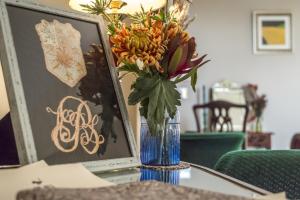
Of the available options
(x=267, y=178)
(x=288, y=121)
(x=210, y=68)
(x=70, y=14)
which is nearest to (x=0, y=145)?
(x=70, y=14)

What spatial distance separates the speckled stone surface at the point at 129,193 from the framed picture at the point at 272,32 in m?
5.01

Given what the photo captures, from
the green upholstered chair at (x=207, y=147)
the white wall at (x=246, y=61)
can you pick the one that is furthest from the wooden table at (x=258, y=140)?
the green upholstered chair at (x=207, y=147)

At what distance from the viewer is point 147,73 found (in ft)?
3.00

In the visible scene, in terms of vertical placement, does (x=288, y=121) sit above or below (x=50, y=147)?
below

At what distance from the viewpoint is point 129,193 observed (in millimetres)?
475

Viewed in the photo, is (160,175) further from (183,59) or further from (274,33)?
(274,33)

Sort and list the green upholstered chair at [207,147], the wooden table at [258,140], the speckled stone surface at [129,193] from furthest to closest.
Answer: the wooden table at [258,140] < the green upholstered chair at [207,147] < the speckled stone surface at [129,193]

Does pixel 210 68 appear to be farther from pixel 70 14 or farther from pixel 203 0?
pixel 70 14

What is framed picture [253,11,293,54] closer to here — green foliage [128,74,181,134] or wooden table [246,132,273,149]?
wooden table [246,132,273,149]

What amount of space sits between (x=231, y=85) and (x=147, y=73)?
176 inches

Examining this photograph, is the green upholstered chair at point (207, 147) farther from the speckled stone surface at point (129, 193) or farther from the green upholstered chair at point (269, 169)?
the speckled stone surface at point (129, 193)

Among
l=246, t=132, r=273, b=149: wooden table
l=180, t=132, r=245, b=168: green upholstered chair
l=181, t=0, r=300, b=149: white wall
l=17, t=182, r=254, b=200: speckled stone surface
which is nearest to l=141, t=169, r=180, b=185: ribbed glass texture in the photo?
l=17, t=182, r=254, b=200: speckled stone surface

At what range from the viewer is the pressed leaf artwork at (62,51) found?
0.79 metres

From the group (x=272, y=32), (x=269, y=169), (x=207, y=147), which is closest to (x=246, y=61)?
(x=272, y=32)
